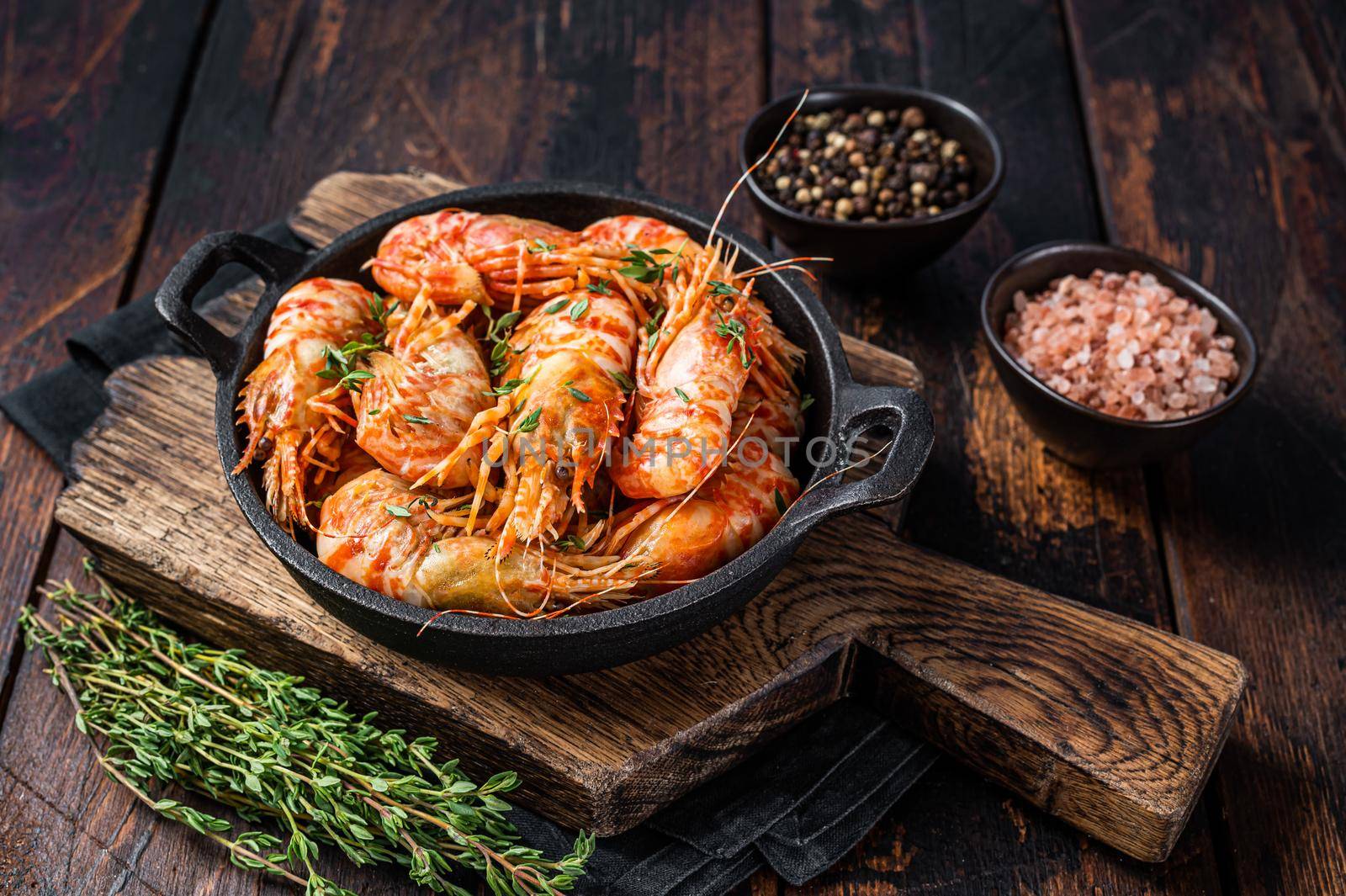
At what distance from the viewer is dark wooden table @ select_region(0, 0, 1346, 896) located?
254 centimetres

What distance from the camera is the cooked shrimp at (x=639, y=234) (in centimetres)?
262

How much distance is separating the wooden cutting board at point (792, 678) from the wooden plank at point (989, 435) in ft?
0.44

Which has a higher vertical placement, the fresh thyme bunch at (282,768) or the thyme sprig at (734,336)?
the thyme sprig at (734,336)

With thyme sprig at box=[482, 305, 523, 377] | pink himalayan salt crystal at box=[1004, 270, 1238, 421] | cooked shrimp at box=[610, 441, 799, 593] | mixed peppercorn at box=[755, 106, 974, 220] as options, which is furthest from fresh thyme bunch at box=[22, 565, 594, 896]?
mixed peppercorn at box=[755, 106, 974, 220]

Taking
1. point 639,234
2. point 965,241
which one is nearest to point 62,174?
point 639,234

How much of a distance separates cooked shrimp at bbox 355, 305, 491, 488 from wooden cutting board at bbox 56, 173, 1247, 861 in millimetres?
501

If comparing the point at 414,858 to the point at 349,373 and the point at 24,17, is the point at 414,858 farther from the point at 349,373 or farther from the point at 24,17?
the point at 24,17

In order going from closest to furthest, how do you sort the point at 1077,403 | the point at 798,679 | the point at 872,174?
the point at 798,679, the point at 1077,403, the point at 872,174

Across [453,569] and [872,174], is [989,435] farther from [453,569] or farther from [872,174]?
[453,569]

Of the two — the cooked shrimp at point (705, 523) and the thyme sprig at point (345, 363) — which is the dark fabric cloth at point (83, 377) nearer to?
the thyme sprig at point (345, 363)

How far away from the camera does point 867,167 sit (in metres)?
3.41

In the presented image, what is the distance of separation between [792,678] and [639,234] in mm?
1048

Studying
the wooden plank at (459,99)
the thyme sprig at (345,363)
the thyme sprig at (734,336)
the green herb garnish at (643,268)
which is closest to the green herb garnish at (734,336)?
the thyme sprig at (734,336)

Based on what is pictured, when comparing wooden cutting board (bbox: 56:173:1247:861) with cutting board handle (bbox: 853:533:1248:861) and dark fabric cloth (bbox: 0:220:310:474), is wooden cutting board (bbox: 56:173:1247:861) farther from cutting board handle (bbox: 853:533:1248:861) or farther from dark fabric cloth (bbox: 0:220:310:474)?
dark fabric cloth (bbox: 0:220:310:474)
